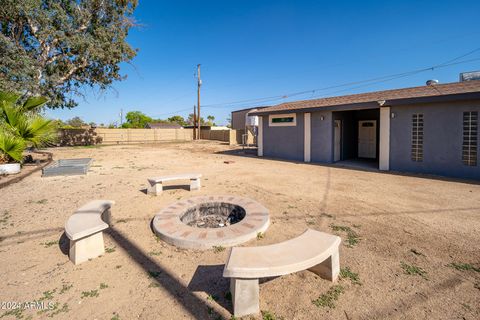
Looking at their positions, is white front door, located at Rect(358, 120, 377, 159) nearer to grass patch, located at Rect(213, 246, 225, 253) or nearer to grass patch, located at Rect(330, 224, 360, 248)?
grass patch, located at Rect(330, 224, 360, 248)

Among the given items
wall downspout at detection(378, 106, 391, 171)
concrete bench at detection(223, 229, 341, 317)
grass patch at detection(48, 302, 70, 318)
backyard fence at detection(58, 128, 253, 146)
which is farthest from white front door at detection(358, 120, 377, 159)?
grass patch at detection(48, 302, 70, 318)

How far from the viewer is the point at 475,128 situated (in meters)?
7.41

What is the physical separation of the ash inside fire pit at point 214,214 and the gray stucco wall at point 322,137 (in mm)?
7846

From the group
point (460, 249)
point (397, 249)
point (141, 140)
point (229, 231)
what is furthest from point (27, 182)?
point (141, 140)

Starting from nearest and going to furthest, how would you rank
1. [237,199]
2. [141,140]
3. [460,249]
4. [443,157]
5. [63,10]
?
[460,249] → [237,199] → [443,157] → [63,10] → [141,140]

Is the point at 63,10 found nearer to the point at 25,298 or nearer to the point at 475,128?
the point at 25,298

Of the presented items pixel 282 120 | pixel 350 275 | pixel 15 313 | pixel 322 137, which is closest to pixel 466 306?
pixel 350 275

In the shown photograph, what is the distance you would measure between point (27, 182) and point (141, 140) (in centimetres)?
2294

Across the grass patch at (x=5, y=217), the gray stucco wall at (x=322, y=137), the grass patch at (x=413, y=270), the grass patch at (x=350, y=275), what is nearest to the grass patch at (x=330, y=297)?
the grass patch at (x=350, y=275)

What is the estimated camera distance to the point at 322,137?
444 inches

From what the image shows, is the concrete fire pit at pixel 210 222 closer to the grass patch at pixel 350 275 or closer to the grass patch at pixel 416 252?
the grass patch at pixel 350 275

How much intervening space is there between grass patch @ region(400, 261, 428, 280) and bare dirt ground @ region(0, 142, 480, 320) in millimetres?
12

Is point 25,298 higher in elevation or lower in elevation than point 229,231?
lower

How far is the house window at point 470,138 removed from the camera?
740 centimetres
